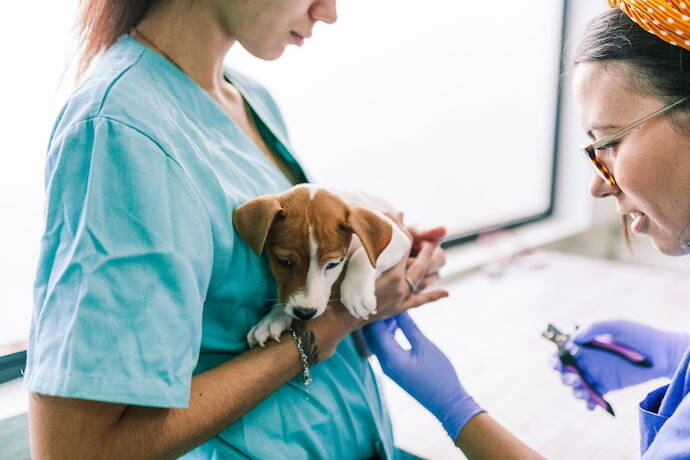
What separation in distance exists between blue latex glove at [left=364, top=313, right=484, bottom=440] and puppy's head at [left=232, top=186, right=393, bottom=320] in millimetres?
199

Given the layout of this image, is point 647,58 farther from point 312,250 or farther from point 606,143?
point 312,250

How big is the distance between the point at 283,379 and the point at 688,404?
1.61ft

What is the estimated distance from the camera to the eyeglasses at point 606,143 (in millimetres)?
675

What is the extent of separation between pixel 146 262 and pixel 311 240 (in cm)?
29

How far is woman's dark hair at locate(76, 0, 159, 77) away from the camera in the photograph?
0.78m

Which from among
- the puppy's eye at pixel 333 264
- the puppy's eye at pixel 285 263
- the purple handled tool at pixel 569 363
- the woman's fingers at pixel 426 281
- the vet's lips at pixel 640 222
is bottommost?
the purple handled tool at pixel 569 363

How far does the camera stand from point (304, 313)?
2.57 feet

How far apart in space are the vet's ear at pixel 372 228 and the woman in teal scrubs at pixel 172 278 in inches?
4.4

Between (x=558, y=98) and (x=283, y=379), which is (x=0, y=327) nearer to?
(x=283, y=379)

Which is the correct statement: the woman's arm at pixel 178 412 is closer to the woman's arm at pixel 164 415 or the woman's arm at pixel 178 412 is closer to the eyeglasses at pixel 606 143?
the woman's arm at pixel 164 415

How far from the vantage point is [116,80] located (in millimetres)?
648

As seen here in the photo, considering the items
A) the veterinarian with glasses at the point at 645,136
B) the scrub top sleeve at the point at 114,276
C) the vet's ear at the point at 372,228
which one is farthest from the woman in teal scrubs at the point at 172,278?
the veterinarian with glasses at the point at 645,136

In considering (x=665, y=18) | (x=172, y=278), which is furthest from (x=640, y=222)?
(x=172, y=278)

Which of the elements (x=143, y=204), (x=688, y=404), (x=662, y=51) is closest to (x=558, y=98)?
(x=662, y=51)
